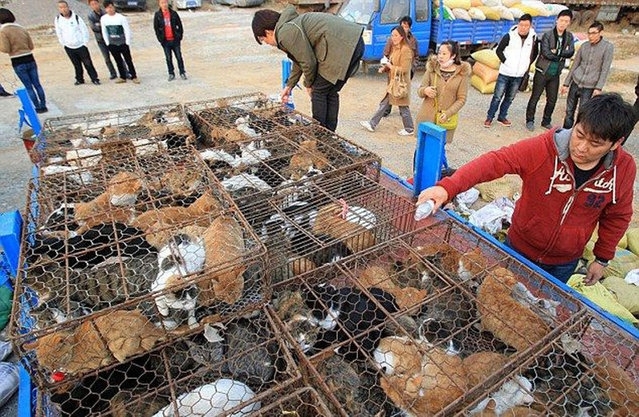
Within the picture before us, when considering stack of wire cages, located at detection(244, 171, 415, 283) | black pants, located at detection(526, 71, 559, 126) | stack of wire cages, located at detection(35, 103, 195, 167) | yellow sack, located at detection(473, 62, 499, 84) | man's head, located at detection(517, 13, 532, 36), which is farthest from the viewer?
yellow sack, located at detection(473, 62, 499, 84)

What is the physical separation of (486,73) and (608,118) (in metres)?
8.77

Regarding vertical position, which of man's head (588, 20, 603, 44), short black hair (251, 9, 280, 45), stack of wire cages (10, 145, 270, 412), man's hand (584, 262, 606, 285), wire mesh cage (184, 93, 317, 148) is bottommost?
man's hand (584, 262, 606, 285)

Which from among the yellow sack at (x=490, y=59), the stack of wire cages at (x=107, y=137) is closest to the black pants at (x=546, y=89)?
the yellow sack at (x=490, y=59)

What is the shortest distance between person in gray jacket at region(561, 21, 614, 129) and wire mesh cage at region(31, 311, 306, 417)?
20.8 ft

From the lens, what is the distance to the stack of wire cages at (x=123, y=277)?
1756 mm

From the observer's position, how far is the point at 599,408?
A: 70.0 inches

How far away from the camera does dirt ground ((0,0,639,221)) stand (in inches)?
259

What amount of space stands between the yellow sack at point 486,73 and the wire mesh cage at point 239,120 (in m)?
6.95

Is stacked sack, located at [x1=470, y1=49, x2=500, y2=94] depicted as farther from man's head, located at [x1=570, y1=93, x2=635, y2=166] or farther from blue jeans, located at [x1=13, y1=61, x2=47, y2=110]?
blue jeans, located at [x1=13, y1=61, x2=47, y2=110]

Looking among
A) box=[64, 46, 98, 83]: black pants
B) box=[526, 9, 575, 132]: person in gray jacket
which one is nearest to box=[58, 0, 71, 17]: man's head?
box=[64, 46, 98, 83]: black pants

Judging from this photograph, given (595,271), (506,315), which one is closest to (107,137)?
(506,315)

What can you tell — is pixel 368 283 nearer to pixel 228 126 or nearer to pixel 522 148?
pixel 522 148

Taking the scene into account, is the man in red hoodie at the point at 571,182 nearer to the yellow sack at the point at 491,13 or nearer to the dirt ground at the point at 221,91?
the dirt ground at the point at 221,91

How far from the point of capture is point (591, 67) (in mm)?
6469
